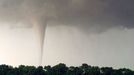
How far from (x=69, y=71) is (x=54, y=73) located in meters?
5.99

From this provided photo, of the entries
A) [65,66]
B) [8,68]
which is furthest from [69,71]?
[8,68]

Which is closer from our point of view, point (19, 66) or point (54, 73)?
point (54, 73)

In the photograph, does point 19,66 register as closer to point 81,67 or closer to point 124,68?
point 81,67

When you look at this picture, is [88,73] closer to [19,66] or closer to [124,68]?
[124,68]

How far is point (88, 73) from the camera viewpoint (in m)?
131

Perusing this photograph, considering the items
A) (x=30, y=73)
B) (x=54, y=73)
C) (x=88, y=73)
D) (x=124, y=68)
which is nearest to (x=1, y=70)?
(x=30, y=73)

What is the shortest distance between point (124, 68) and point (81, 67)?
608 inches

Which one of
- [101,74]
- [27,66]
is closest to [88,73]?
[101,74]

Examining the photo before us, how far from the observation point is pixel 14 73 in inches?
5310

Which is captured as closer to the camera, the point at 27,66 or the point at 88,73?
the point at 88,73

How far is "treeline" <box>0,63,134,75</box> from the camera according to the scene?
132 metres

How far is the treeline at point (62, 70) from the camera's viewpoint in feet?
432

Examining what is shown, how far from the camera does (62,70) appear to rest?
13275 centimetres

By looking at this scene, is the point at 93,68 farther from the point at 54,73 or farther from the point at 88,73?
the point at 54,73
